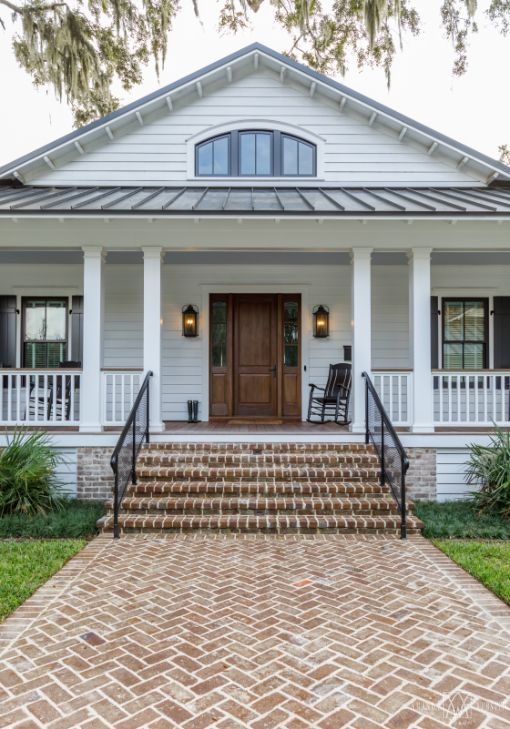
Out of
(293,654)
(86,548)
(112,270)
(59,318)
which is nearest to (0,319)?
(59,318)

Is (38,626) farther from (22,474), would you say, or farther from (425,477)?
(425,477)

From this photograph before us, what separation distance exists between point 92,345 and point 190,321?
245 cm

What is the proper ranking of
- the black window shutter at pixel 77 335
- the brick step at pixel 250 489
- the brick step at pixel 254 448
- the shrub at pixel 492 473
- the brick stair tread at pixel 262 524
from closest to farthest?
the brick stair tread at pixel 262 524, the brick step at pixel 250 489, the shrub at pixel 492 473, the brick step at pixel 254 448, the black window shutter at pixel 77 335

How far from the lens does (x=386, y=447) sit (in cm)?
635

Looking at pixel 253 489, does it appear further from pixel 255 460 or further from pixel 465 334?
pixel 465 334

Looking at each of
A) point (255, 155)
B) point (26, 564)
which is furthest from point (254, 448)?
point (255, 155)

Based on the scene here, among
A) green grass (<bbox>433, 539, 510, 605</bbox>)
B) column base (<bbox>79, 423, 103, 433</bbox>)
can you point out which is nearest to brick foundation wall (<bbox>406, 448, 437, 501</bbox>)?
green grass (<bbox>433, 539, 510, 605</bbox>)

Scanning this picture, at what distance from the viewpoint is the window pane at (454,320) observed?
920 centimetres

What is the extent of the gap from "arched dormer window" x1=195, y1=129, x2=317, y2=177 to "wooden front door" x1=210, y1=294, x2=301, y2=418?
6.83ft

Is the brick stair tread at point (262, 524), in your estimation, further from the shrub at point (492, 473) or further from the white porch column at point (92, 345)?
the white porch column at point (92, 345)

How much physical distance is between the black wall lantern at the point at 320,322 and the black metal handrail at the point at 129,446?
3.38 m

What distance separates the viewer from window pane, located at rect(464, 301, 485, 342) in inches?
362

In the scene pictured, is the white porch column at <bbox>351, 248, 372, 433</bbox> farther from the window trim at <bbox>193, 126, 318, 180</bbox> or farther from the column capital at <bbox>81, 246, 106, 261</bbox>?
the column capital at <bbox>81, 246, 106, 261</bbox>

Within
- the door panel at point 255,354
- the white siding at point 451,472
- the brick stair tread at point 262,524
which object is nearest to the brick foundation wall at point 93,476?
the brick stair tread at point 262,524
